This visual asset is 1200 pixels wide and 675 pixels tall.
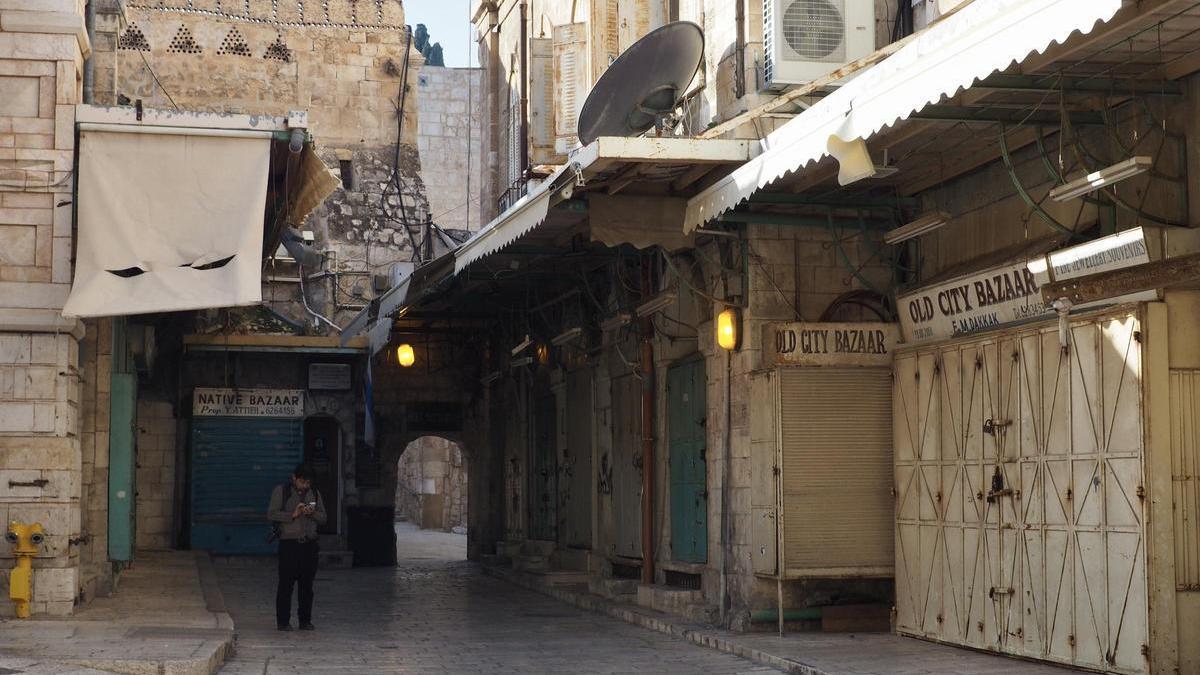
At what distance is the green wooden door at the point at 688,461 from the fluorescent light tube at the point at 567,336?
2.75 meters

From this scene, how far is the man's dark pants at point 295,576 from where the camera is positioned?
12.7 metres

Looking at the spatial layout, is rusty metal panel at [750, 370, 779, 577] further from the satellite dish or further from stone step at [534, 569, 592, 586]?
stone step at [534, 569, 592, 586]

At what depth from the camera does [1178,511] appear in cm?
825

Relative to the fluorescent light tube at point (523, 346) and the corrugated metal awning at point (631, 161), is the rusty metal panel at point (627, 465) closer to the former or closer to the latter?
the fluorescent light tube at point (523, 346)

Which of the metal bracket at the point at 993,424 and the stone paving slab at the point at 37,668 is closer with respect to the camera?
the stone paving slab at the point at 37,668

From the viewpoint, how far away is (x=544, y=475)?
20.2 meters

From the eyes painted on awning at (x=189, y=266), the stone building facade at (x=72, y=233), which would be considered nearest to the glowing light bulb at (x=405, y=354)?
the stone building facade at (x=72, y=233)

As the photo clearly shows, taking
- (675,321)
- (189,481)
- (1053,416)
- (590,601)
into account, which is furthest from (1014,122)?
(189,481)

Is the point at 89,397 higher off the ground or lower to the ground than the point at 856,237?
lower

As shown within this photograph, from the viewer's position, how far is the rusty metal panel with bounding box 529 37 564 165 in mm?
18453

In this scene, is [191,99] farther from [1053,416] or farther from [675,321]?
[1053,416]

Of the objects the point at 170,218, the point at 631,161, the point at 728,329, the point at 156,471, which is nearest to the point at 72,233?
the point at 170,218

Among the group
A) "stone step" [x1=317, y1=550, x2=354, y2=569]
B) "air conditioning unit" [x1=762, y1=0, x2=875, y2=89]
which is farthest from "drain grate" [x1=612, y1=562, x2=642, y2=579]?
"stone step" [x1=317, y1=550, x2=354, y2=569]

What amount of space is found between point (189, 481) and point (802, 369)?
43.0 feet
